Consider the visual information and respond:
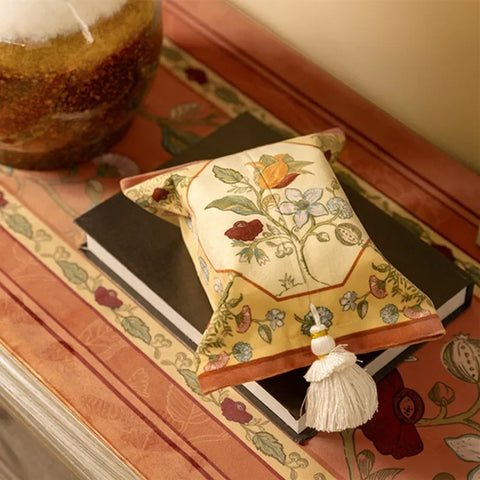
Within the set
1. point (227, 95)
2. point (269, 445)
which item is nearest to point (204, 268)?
point (269, 445)

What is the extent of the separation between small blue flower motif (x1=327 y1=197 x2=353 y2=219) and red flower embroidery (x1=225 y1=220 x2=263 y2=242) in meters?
0.05

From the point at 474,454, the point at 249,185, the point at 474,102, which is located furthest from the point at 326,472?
the point at 474,102

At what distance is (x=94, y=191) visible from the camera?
87cm

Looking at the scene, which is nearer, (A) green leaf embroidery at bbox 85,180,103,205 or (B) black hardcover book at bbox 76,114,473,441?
(B) black hardcover book at bbox 76,114,473,441

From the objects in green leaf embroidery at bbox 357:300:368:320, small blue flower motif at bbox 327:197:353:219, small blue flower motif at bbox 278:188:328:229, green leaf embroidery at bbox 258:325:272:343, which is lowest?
green leaf embroidery at bbox 258:325:272:343

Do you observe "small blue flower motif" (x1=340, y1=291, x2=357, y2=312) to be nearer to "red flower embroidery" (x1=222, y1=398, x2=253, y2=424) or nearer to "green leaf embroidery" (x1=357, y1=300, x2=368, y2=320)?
"green leaf embroidery" (x1=357, y1=300, x2=368, y2=320)

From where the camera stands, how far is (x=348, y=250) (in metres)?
0.68

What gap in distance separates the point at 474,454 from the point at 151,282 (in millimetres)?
273

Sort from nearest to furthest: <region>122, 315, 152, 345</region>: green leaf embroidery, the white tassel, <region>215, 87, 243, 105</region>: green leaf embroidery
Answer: the white tassel, <region>122, 315, 152, 345</region>: green leaf embroidery, <region>215, 87, 243, 105</region>: green leaf embroidery

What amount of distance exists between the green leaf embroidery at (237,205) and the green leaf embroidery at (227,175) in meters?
0.02

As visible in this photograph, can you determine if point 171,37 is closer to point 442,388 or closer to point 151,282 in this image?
point 151,282

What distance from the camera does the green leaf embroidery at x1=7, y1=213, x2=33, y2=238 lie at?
2.77 ft

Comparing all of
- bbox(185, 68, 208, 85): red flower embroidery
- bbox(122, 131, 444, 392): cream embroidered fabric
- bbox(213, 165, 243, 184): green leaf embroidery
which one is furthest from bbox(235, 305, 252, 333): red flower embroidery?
bbox(185, 68, 208, 85): red flower embroidery

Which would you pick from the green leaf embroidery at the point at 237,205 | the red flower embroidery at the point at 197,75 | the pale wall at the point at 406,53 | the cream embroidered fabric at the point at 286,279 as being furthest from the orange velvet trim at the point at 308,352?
the red flower embroidery at the point at 197,75
